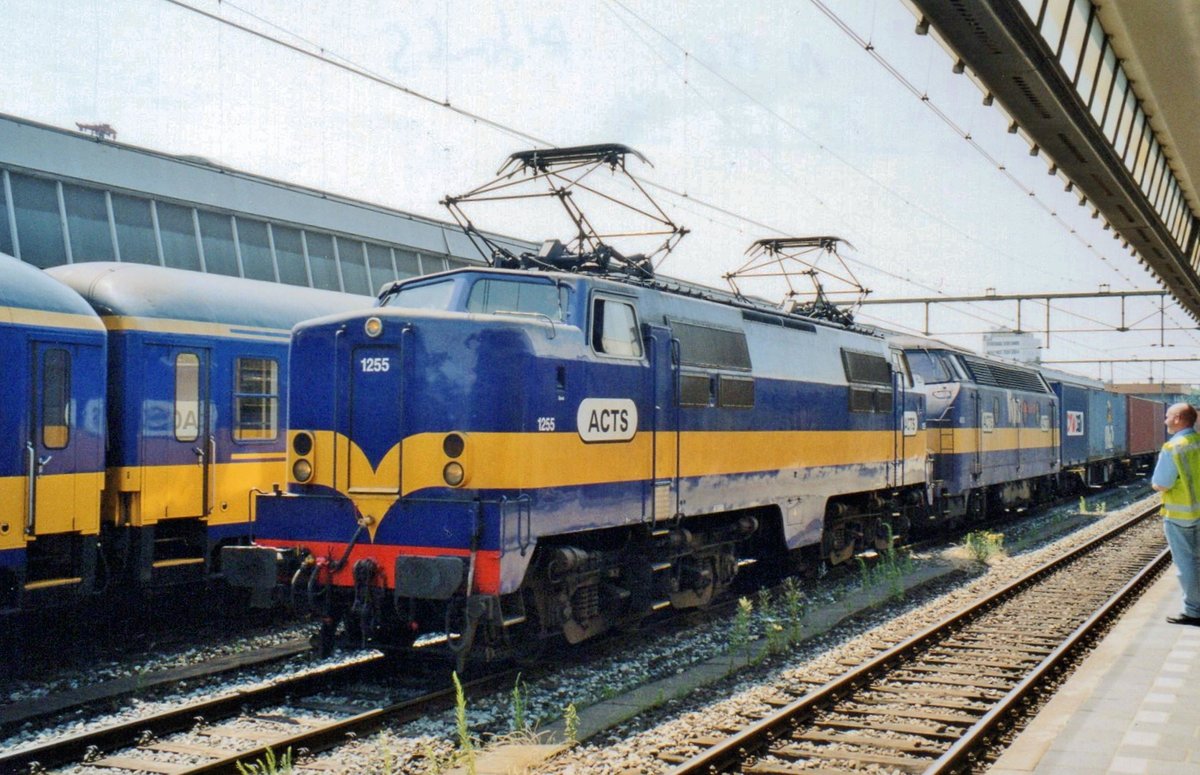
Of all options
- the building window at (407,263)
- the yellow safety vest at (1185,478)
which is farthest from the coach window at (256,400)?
the building window at (407,263)

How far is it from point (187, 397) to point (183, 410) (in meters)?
0.14

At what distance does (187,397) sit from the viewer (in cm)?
1113

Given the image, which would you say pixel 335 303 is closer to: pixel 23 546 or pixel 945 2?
pixel 23 546

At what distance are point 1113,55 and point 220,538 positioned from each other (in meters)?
10.7

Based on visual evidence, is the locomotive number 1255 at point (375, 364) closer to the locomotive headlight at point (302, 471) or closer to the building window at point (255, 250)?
the locomotive headlight at point (302, 471)

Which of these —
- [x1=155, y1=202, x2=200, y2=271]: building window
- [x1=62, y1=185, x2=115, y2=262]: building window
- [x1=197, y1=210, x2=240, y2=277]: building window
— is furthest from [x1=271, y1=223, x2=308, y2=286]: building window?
[x1=62, y1=185, x2=115, y2=262]: building window

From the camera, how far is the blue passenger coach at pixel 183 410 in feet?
34.8

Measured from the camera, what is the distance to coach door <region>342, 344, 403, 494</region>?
8.67m

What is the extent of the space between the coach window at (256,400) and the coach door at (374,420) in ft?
→ 10.7

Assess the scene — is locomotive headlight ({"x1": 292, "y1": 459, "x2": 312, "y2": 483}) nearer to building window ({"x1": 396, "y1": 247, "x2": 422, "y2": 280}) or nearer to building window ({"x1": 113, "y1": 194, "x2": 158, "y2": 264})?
building window ({"x1": 113, "y1": 194, "x2": 158, "y2": 264})

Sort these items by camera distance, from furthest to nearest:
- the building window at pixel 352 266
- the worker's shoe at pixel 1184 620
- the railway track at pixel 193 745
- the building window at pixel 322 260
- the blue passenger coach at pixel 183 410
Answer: the building window at pixel 352 266 < the building window at pixel 322 260 < the blue passenger coach at pixel 183 410 < the worker's shoe at pixel 1184 620 < the railway track at pixel 193 745

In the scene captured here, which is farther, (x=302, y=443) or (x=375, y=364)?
(x=302, y=443)

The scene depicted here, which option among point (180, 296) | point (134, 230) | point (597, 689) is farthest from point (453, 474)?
point (134, 230)

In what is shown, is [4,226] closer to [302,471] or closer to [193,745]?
[302,471]
